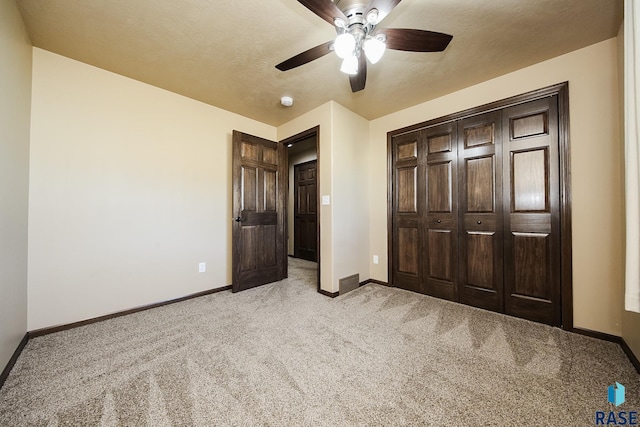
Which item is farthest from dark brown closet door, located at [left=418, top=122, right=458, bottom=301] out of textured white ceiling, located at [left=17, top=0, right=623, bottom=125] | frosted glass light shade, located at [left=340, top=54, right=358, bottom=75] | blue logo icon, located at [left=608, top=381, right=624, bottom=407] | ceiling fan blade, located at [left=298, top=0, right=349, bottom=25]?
ceiling fan blade, located at [left=298, top=0, right=349, bottom=25]

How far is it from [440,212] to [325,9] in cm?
232

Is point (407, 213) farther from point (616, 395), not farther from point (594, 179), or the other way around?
point (616, 395)

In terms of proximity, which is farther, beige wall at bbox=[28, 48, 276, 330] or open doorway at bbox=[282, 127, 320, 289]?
open doorway at bbox=[282, 127, 320, 289]

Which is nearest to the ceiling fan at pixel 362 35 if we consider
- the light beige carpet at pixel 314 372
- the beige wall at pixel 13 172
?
the beige wall at pixel 13 172

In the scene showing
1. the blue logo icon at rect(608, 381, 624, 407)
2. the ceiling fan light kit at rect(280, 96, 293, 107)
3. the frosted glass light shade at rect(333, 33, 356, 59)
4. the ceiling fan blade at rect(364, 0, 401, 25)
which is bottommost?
the blue logo icon at rect(608, 381, 624, 407)

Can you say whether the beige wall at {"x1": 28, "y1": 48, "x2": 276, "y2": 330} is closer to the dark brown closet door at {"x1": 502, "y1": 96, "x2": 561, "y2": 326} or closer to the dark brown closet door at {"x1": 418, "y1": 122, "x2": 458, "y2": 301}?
the dark brown closet door at {"x1": 418, "y1": 122, "x2": 458, "y2": 301}

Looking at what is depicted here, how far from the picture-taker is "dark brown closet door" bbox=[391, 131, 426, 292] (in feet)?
9.77

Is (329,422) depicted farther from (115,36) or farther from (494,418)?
(115,36)

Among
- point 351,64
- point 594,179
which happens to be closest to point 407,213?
point 594,179

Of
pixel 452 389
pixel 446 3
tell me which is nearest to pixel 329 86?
pixel 446 3

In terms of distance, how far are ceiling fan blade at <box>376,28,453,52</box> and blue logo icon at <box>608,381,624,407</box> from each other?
86.8 inches

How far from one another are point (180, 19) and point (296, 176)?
391cm

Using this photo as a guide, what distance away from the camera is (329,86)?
2.57 meters

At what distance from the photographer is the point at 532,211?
220 centimetres
